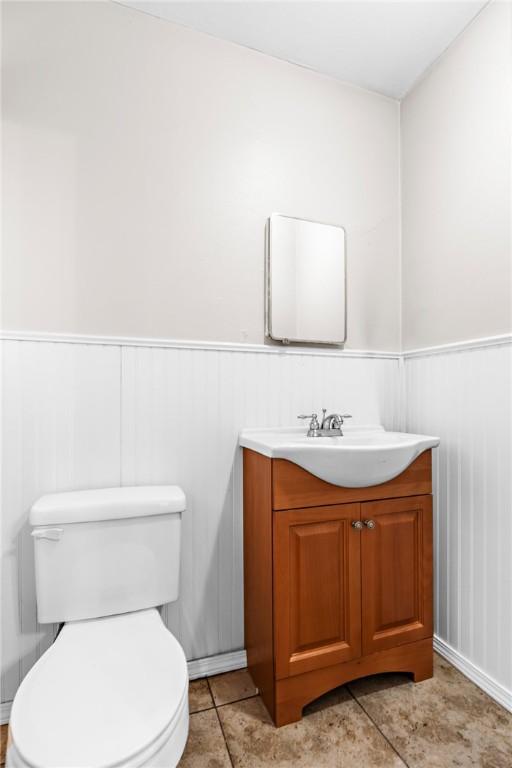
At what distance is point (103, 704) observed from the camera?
0.83 m

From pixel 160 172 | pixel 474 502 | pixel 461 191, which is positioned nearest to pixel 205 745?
pixel 474 502

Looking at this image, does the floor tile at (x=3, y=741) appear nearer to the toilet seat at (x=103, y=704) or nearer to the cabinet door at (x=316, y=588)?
the toilet seat at (x=103, y=704)

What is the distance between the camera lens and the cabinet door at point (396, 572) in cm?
135

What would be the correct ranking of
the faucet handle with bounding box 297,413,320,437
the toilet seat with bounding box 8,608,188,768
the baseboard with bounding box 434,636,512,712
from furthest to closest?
the faucet handle with bounding box 297,413,320,437 → the baseboard with bounding box 434,636,512,712 → the toilet seat with bounding box 8,608,188,768

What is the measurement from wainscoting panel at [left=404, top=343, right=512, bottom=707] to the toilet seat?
1098 millimetres

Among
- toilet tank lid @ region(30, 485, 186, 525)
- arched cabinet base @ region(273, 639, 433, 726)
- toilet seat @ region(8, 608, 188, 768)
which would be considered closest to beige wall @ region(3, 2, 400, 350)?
toilet tank lid @ region(30, 485, 186, 525)

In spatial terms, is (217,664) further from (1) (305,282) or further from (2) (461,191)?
(2) (461,191)

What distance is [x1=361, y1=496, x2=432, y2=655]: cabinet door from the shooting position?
1350 millimetres

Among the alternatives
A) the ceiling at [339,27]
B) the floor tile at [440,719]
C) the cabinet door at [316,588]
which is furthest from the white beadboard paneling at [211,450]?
the ceiling at [339,27]

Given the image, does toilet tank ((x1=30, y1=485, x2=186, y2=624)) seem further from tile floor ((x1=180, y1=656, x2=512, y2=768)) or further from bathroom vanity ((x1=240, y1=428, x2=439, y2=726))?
tile floor ((x1=180, y1=656, x2=512, y2=768))

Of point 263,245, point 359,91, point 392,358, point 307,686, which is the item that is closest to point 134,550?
point 307,686

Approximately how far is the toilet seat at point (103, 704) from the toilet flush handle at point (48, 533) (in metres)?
0.25

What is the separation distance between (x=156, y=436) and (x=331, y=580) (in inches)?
30.5

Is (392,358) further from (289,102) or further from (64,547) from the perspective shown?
(64,547)
